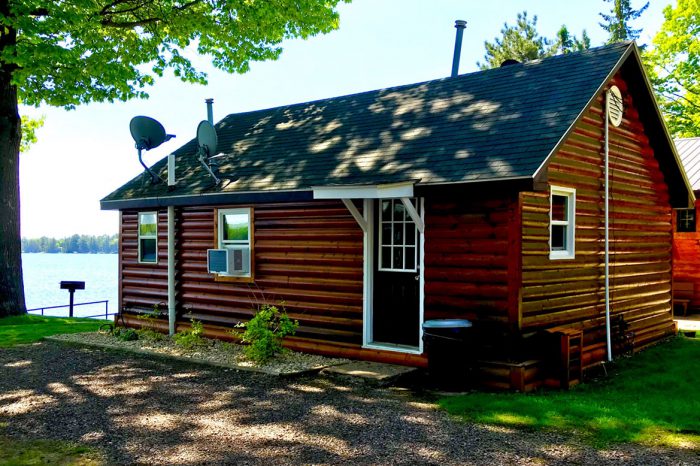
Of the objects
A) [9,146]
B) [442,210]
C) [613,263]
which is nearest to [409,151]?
[442,210]

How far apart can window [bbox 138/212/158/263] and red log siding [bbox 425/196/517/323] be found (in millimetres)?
A: 6973

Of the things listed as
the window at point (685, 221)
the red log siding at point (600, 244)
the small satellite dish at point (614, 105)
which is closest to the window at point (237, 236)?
the red log siding at point (600, 244)

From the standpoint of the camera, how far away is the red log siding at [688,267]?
56.5 ft

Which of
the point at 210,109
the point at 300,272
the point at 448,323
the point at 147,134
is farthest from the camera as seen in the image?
the point at 210,109

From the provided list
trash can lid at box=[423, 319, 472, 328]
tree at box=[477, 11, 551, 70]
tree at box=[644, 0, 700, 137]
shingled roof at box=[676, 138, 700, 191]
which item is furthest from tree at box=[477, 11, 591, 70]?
trash can lid at box=[423, 319, 472, 328]

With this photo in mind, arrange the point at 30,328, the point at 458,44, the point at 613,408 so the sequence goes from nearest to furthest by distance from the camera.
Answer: the point at 613,408 < the point at 30,328 < the point at 458,44

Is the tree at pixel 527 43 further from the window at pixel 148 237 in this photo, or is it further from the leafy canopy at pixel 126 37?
the window at pixel 148 237

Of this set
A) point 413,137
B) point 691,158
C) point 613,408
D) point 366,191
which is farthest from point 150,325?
point 691,158

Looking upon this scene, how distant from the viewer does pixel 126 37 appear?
19797 mm

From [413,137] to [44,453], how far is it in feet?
23.6

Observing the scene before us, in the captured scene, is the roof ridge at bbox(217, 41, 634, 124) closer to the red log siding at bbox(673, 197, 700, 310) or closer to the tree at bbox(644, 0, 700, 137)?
the red log siding at bbox(673, 197, 700, 310)

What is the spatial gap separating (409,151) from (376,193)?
147 cm

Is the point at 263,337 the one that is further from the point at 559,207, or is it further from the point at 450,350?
the point at 559,207

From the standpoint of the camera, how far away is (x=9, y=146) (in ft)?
57.4
